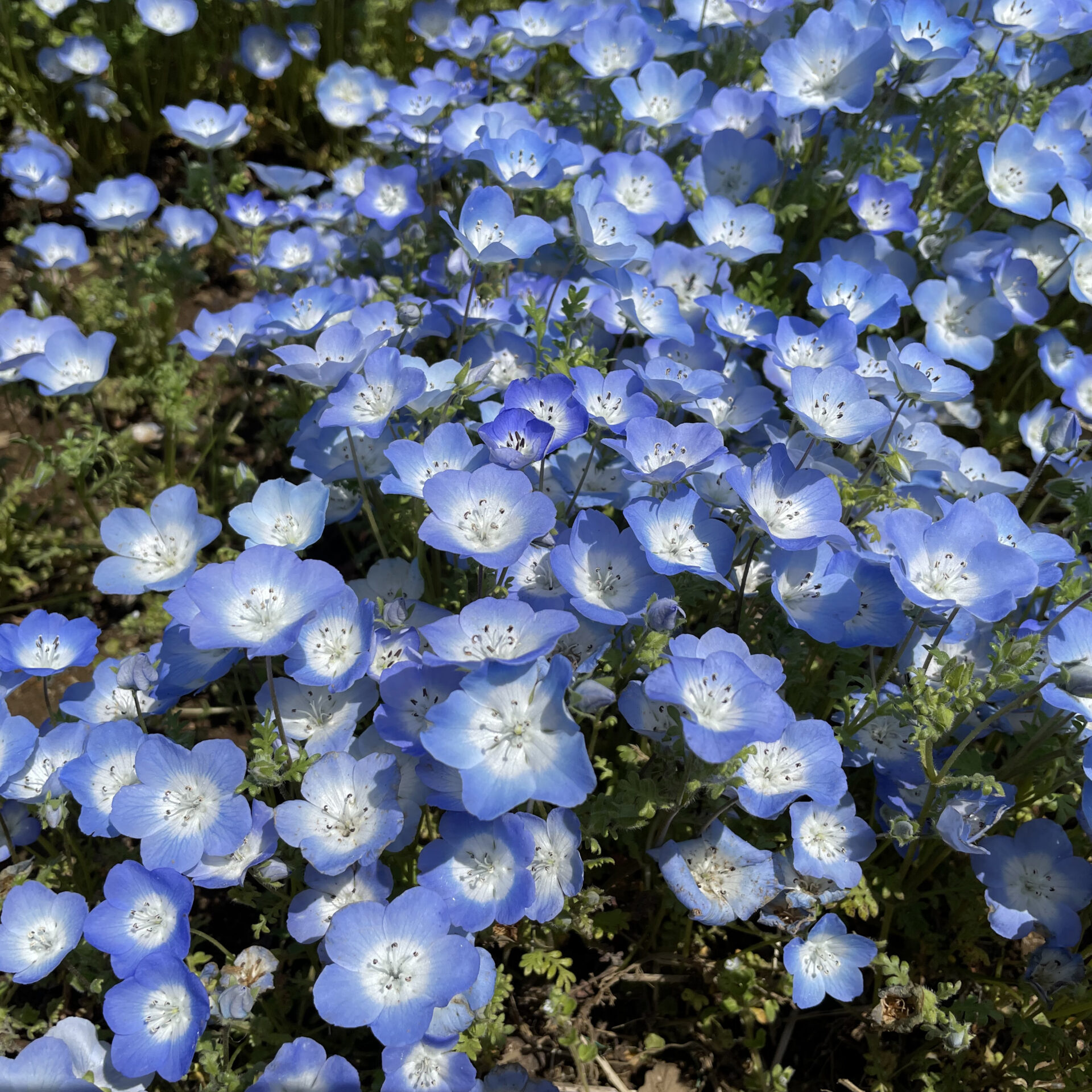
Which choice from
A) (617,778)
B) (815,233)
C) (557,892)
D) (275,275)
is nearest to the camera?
(557,892)

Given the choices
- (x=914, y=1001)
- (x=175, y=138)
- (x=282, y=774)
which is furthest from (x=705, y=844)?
(x=175, y=138)

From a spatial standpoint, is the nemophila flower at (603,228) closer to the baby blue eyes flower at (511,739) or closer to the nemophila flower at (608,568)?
the nemophila flower at (608,568)

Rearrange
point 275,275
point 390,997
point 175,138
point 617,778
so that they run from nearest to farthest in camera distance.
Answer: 1. point 390,997
2. point 617,778
3. point 275,275
4. point 175,138

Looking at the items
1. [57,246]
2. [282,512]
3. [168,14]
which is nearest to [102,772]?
[282,512]

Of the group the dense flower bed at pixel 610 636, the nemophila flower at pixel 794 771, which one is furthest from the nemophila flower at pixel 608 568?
the nemophila flower at pixel 794 771

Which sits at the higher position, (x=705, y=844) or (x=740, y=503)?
(x=740, y=503)

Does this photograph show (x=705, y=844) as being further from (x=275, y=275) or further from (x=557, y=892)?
(x=275, y=275)

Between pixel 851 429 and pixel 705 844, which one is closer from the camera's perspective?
pixel 705 844
